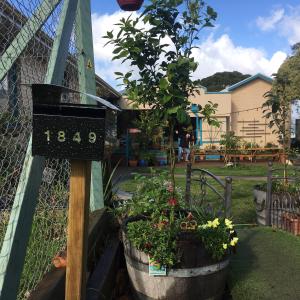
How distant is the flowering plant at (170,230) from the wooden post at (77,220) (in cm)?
129

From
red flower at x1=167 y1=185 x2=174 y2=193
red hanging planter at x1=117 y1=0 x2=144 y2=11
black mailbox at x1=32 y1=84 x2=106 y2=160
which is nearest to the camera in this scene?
black mailbox at x1=32 y1=84 x2=106 y2=160

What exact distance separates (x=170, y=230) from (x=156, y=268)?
0.33 meters

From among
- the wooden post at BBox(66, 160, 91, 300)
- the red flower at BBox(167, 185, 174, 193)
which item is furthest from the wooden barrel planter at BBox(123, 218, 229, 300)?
the wooden post at BBox(66, 160, 91, 300)

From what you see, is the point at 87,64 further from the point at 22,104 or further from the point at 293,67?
the point at 293,67

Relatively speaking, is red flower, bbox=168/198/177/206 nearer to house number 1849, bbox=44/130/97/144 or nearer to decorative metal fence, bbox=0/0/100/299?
decorative metal fence, bbox=0/0/100/299

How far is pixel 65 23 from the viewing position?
322 cm

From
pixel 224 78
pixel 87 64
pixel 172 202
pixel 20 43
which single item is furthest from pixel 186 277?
pixel 224 78

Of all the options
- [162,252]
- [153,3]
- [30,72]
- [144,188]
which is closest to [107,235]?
[144,188]

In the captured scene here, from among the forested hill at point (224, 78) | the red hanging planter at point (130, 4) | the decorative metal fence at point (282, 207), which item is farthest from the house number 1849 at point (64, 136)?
the forested hill at point (224, 78)

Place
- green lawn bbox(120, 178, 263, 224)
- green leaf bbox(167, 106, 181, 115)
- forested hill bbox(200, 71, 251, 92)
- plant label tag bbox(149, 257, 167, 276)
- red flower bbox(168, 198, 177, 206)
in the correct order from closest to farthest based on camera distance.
Result: plant label tag bbox(149, 257, 167, 276) < green leaf bbox(167, 106, 181, 115) < red flower bbox(168, 198, 177, 206) < green lawn bbox(120, 178, 263, 224) < forested hill bbox(200, 71, 251, 92)

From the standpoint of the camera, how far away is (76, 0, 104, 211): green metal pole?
15.2 feet

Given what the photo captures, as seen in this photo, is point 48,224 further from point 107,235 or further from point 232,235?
point 232,235

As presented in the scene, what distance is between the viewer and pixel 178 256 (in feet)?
11.8

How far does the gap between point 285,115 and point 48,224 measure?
20.0ft
